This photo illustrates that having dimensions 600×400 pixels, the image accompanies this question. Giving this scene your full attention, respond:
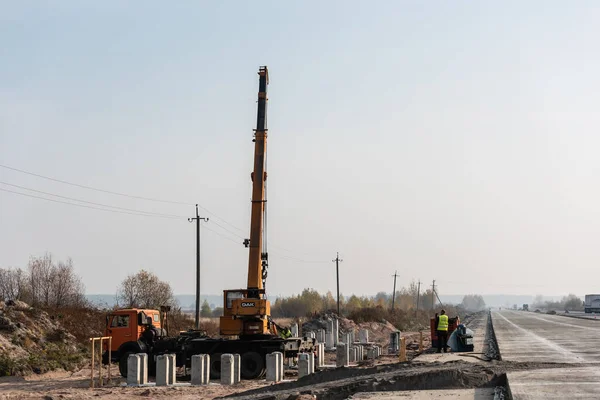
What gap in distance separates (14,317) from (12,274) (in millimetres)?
27330

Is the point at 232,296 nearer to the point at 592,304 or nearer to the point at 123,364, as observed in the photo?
the point at 123,364

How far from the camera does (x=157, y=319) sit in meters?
29.7

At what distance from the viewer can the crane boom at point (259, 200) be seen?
28938mm

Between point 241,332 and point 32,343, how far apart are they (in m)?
14.0

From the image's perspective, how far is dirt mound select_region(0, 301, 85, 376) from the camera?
32.7 meters

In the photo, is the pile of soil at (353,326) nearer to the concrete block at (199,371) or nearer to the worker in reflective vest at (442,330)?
the worker in reflective vest at (442,330)

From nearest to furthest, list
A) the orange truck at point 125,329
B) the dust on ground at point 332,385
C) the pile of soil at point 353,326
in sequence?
the dust on ground at point 332,385 < the orange truck at point 125,329 < the pile of soil at point 353,326

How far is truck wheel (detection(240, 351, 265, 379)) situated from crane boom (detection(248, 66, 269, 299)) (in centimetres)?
236

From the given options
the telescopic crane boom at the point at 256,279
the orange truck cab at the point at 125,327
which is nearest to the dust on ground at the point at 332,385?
the orange truck cab at the point at 125,327

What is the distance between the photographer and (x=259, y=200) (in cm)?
2955

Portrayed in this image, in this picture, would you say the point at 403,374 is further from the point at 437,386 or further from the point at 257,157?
the point at 257,157

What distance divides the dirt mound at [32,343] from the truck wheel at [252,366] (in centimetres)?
1018

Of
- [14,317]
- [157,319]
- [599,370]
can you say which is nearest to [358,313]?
[14,317]

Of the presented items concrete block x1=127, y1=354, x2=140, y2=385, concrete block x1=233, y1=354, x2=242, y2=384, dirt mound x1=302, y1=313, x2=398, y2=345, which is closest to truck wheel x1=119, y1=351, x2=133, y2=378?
concrete block x1=127, y1=354, x2=140, y2=385
